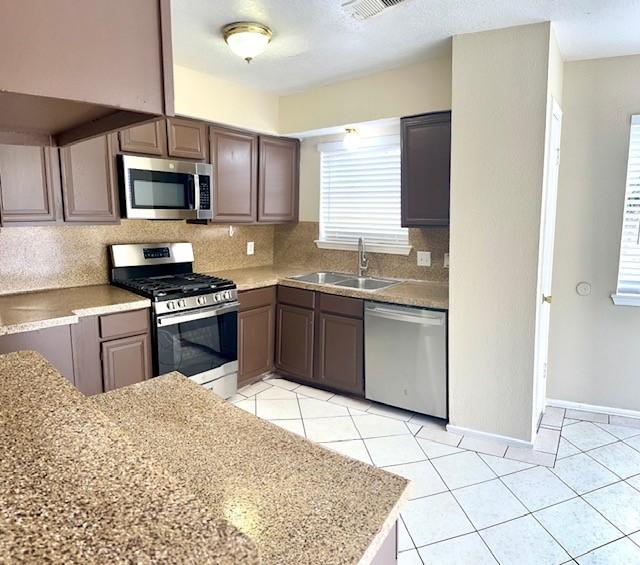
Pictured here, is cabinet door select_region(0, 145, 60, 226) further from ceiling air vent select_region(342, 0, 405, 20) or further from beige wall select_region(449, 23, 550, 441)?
beige wall select_region(449, 23, 550, 441)

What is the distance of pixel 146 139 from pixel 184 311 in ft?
3.95

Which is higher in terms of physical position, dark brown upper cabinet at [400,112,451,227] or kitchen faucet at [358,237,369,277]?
dark brown upper cabinet at [400,112,451,227]

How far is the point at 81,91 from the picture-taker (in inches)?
32.8

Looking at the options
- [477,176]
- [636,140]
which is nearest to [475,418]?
[477,176]

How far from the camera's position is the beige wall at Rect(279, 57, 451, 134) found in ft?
10.1

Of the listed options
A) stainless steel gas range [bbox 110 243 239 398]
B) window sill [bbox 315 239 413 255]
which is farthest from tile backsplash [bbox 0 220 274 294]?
window sill [bbox 315 239 413 255]

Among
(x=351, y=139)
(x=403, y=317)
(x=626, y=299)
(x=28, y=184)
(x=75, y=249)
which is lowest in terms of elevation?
(x=403, y=317)

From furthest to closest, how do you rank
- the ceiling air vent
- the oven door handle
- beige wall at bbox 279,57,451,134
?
beige wall at bbox 279,57,451,134 → the oven door handle → the ceiling air vent

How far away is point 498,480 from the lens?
96.8 inches

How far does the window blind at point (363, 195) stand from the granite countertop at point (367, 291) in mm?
441

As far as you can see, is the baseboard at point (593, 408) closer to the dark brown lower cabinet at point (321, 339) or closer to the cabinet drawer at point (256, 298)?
the dark brown lower cabinet at point (321, 339)

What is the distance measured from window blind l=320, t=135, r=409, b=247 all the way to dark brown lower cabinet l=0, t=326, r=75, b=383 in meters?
2.38

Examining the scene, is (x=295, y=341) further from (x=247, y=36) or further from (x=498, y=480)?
(x=247, y=36)

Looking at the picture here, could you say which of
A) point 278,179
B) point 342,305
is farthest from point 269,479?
point 278,179
